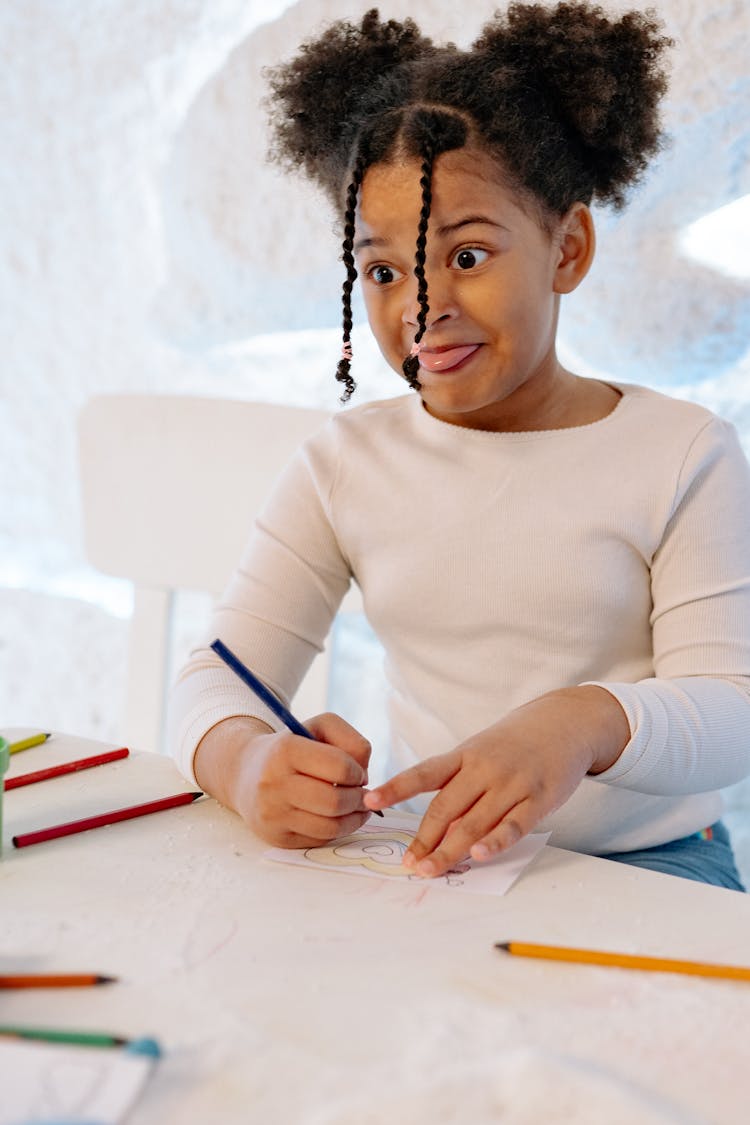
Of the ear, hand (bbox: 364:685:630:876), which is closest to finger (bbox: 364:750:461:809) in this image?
hand (bbox: 364:685:630:876)

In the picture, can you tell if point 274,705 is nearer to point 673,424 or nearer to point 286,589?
point 286,589

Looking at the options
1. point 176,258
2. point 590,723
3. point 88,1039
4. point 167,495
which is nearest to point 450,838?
point 590,723

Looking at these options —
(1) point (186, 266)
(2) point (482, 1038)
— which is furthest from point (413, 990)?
(1) point (186, 266)

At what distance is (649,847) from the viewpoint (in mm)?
917

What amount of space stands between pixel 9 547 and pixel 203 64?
0.72 m

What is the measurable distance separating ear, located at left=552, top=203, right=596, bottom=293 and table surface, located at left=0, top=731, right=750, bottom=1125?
1.57ft

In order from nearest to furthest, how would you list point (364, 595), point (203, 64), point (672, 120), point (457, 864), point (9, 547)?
1. point (457, 864)
2. point (364, 595)
3. point (672, 120)
4. point (203, 64)
5. point (9, 547)

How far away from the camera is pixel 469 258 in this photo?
2.80 ft

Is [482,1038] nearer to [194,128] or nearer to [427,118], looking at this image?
[427,118]

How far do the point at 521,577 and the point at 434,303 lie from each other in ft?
0.72

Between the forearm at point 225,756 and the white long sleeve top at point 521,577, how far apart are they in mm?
21

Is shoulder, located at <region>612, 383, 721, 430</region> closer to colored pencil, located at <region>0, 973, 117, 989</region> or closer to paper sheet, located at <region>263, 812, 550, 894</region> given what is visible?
paper sheet, located at <region>263, 812, 550, 894</region>

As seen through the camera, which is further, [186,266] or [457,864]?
[186,266]

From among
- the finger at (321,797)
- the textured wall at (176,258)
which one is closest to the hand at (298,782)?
the finger at (321,797)
